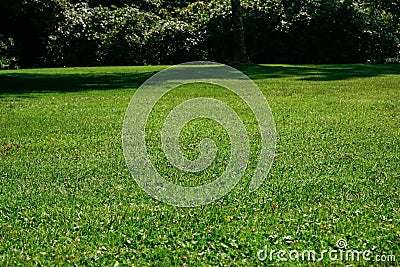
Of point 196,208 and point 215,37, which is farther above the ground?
point 215,37

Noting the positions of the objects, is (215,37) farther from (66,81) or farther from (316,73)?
(66,81)

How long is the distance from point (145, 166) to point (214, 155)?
2.72ft

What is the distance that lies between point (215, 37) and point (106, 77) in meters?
8.37

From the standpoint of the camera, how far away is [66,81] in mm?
16859

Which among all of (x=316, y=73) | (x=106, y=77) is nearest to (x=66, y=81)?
Result: (x=106, y=77)

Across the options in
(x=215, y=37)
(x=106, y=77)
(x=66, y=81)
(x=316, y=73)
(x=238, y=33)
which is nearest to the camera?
(x=66, y=81)

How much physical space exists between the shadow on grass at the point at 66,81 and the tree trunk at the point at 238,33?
12.5ft

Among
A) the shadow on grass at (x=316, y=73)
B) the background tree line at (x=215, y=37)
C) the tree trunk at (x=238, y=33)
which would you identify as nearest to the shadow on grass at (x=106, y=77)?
the shadow on grass at (x=316, y=73)

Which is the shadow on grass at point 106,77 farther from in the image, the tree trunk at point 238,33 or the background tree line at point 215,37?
the background tree line at point 215,37

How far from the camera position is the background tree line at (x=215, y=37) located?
24.6 meters

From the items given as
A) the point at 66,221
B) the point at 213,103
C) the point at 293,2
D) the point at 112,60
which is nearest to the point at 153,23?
the point at 112,60

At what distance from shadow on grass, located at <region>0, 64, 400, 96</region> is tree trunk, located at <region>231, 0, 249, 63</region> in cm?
125

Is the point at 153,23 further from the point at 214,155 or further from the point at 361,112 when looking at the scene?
the point at 214,155

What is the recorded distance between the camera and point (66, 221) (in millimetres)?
4781
